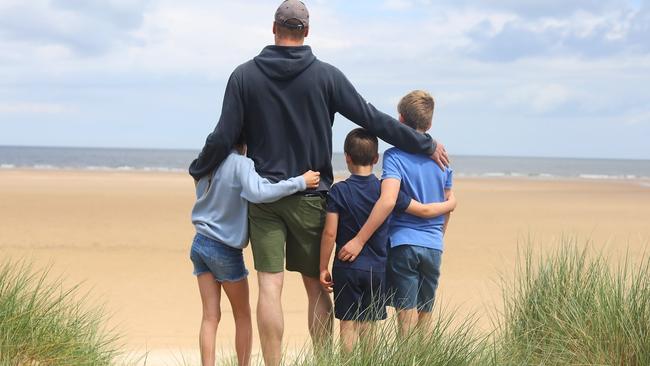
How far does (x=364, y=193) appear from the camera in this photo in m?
4.04

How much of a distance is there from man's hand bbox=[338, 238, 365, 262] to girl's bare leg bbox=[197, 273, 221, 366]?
704mm

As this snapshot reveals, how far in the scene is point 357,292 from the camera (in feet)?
13.3

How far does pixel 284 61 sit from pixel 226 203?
0.76m

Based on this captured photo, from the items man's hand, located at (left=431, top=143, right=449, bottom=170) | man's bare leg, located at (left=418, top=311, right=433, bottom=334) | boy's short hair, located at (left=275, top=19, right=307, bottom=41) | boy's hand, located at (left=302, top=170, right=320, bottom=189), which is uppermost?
boy's short hair, located at (left=275, top=19, right=307, bottom=41)

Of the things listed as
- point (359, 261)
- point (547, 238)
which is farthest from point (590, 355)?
point (547, 238)

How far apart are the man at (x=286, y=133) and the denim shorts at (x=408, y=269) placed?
406mm

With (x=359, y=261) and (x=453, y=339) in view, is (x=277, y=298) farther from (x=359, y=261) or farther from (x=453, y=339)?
(x=453, y=339)

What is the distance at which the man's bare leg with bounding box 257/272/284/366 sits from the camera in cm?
400

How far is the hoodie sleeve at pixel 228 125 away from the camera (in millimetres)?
3871

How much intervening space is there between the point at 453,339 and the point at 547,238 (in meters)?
12.2

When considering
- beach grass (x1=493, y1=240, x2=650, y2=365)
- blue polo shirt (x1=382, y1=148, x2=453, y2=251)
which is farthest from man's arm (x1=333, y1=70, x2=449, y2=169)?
beach grass (x1=493, y1=240, x2=650, y2=365)

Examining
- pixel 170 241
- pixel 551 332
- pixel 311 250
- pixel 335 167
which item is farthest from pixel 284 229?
pixel 335 167

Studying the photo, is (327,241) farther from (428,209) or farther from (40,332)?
(40,332)

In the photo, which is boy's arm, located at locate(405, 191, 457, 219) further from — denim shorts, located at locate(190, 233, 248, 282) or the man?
denim shorts, located at locate(190, 233, 248, 282)
